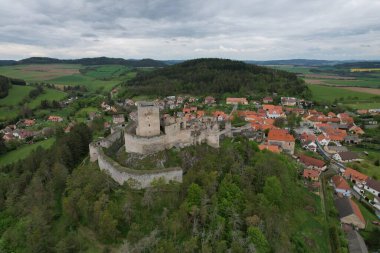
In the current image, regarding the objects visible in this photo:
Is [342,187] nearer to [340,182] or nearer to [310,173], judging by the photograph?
[340,182]

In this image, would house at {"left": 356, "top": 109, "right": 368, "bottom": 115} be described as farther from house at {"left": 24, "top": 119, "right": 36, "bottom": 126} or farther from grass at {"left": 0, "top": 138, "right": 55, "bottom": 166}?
house at {"left": 24, "top": 119, "right": 36, "bottom": 126}

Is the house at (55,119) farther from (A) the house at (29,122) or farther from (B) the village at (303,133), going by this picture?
(A) the house at (29,122)

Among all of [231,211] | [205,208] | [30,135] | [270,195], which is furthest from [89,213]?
[30,135]

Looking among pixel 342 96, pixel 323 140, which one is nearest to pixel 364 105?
pixel 342 96

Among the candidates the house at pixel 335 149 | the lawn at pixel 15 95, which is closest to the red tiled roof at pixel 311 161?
the house at pixel 335 149

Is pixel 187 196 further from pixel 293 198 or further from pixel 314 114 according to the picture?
pixel 314 114
